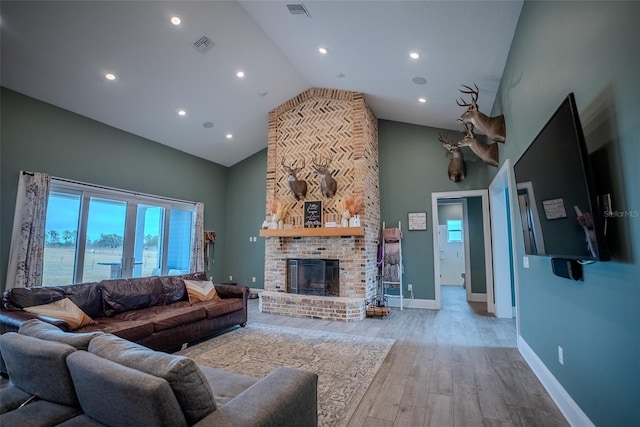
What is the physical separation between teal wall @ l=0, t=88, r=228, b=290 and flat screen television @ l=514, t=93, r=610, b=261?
6.27 meters

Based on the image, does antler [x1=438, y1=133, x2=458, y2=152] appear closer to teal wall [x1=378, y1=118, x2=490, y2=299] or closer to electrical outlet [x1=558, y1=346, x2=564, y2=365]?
teal wall [x1=378, y1=118, x2=490, y2=299]

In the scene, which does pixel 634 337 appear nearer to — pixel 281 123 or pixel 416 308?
pixel 416 308

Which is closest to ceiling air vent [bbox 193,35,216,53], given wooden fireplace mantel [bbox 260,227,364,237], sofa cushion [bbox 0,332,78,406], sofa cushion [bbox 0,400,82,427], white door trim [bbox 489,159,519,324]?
wooden fireplace mantel [bbox 260,227,364,237]

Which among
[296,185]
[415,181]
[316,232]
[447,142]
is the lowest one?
[316,232]

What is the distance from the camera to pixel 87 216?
5223mm

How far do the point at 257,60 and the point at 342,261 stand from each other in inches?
146

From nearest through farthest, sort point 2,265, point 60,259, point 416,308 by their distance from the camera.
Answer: point 2,265, point 60,259, point 416,308

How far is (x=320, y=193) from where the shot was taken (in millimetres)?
5879

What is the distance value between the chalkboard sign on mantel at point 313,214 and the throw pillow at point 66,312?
3.56 metres

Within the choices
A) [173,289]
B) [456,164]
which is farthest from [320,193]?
[173,289]

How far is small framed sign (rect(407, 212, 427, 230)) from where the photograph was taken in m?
6.10

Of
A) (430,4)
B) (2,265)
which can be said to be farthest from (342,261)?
(2,265)

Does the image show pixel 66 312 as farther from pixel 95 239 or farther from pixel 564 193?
pixel 564 193

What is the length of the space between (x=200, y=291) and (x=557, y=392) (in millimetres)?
4173
